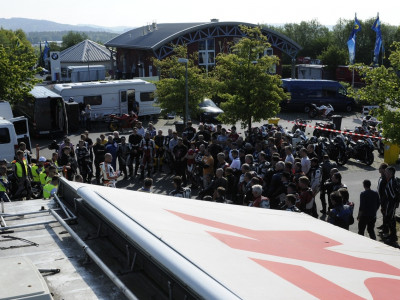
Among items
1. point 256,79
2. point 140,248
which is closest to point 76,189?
point 140,248

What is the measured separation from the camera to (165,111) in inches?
980

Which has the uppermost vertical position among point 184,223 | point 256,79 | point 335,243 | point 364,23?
point 364,23

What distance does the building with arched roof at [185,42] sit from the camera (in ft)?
157

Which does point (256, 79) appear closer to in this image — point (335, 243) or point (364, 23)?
point (335, 243)

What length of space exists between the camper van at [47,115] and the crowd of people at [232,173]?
7.65 meters

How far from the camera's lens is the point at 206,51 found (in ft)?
164

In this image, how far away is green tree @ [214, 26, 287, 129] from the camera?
69.5ft

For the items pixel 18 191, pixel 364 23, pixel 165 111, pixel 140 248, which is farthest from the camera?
pixel 364 23

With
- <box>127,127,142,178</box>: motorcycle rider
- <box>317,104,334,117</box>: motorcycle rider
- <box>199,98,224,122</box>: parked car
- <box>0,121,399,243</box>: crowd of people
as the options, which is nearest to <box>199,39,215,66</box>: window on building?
<box>317,104,334,117</box>: motorcycle rider

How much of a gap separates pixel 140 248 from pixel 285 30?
10111 cm

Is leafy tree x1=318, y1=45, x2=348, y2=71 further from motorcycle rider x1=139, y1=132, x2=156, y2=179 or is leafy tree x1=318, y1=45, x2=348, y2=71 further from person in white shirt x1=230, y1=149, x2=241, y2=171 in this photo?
person in white shirt x1=230, y1=149, x2=241, y2=171

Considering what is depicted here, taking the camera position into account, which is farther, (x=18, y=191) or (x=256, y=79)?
(x=256, y=79)

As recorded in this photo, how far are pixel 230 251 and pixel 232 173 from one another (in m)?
9.26

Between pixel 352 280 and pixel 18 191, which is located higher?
pixel 352 280
